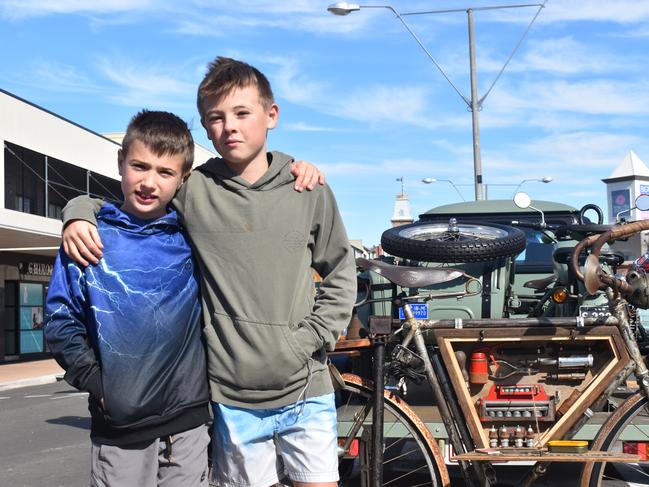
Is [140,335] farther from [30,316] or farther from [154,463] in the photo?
[30,316]

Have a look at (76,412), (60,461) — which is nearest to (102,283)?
(60,461)

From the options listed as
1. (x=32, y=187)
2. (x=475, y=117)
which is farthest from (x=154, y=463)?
(x=32, y=187)

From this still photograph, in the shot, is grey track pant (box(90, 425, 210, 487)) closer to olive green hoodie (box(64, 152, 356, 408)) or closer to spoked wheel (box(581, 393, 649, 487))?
olive green hoodie (box(64, 152, 356, 408))

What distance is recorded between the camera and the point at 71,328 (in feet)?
8.71

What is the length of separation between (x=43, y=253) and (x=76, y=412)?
16.5 metres

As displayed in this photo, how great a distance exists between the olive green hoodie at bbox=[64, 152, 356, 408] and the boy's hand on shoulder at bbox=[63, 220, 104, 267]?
0.07 meters

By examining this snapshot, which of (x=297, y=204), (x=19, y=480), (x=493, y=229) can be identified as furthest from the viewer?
(x=19, y=480)

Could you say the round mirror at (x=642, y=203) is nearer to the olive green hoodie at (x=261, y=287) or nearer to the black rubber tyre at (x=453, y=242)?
the black rubber tyre at (x=453, y=242)

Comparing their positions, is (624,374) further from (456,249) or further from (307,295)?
(307,295)

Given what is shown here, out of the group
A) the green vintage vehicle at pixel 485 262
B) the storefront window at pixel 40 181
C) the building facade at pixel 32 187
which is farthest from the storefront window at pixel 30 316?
the green vintage vehicle at pixel 485 262

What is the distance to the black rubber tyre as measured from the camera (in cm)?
532

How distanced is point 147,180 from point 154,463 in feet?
2.99

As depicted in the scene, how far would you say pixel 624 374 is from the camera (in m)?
4.45

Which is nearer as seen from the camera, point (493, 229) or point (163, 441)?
point (163, 441)
